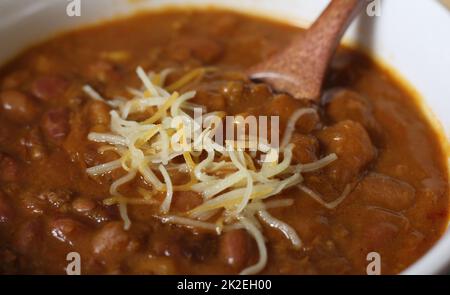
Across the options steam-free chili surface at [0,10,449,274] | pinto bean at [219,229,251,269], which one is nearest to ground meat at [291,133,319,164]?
steam-free chili surface at [0,10,449,274]

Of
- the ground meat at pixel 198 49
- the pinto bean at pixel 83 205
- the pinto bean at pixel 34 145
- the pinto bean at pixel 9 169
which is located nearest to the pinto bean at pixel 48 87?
the pinto bean at pixel 34 145

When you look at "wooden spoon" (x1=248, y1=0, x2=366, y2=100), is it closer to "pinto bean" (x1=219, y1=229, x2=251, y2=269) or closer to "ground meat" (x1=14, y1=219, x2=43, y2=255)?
"pinto bean" (x1=219, y1=229, x2=251, y2=269)

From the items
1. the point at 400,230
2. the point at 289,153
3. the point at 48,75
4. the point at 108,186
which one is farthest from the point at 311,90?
the point at 48,75

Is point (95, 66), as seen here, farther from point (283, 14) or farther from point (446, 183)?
point (446, 183)

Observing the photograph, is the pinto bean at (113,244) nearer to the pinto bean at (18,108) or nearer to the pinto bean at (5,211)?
the pinto bean at (5,211)

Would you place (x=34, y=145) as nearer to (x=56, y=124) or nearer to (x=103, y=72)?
(x=56, y=124)

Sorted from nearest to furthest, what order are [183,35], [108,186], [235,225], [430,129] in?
[235,225] < [108,186] < [430,129] < [183,35]
